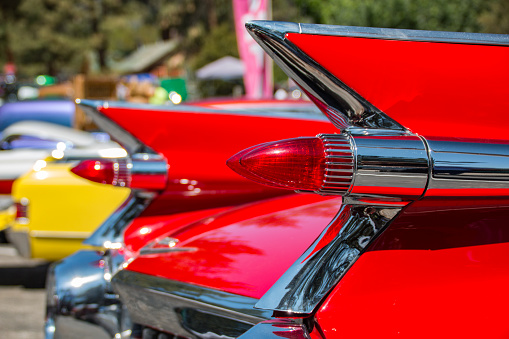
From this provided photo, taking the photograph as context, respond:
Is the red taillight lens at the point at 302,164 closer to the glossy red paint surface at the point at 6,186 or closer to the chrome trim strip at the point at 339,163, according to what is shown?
the chrome trim strip at the point at 339,163

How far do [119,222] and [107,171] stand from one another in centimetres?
21

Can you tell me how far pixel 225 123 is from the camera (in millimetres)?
1914

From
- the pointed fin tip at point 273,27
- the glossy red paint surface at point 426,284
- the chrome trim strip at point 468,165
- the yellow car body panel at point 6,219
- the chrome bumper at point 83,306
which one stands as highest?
the pointed fin tip at point 273,27

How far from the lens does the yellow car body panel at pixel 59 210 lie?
449 centimetres

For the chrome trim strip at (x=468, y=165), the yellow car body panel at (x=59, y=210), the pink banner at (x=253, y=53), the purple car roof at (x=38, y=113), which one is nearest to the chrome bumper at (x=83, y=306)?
the chrome trim strip at (x=468, y=165)

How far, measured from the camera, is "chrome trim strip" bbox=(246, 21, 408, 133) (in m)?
1.01

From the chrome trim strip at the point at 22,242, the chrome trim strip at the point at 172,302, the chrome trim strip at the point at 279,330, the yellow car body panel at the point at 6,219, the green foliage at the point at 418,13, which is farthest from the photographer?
the green foliage at the point at 418,13

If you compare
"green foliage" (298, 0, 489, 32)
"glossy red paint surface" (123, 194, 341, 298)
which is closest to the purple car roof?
"glossy red paint surface" (123, 194, 341, 298)

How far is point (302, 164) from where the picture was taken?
1.02 m

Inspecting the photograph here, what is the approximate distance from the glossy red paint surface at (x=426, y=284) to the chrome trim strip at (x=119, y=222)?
1.12m

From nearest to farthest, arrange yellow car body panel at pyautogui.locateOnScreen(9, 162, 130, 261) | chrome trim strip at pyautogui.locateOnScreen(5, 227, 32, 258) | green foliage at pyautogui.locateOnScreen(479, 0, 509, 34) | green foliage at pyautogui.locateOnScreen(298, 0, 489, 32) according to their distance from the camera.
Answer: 1. yellow car body panel at pyautogui.locateOnScreen(9, 162, 130, 261)
2. chrome trim strip at pyautogui.locateOnScreen(5, 227, 32, 258)
3. green foliage at pyautogui.locateOnScreen(479, 0, 509, 34)
4. green foliage at pyautogui.locateOnScreen(298, 0, 489, 32)

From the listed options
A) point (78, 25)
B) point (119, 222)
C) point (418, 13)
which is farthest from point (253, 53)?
point (78, 25)

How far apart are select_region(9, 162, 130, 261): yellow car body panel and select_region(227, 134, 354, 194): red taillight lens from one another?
3551 mm

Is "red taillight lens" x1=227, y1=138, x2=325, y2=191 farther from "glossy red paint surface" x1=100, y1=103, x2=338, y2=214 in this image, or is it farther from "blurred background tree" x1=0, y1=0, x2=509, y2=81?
"blurred background tree" x1=0, y1=0, x2=509, y2=81
